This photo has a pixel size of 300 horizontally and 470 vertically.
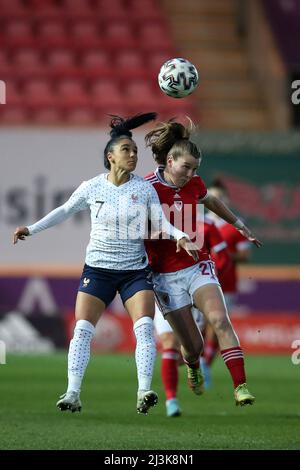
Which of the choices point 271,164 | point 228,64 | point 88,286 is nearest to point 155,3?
point 228,64

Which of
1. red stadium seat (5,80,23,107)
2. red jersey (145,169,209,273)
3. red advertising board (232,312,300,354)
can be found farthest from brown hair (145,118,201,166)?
red stadium seat (5,80,23,107)

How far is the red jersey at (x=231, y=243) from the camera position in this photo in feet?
43.9

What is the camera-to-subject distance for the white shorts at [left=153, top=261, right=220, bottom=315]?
9.20 meters

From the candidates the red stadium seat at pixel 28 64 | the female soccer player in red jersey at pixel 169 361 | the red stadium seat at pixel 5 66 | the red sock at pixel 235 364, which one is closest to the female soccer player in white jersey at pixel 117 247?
the red sock at pixel 235 364

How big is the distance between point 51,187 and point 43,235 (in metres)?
0.78

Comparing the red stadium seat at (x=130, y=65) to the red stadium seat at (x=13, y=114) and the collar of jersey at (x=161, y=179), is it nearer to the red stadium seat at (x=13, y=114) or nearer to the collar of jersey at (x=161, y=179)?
the red stadium seat at (x=13, y=114)

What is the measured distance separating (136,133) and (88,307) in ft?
35.7

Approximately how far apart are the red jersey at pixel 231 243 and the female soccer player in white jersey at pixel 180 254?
12.0 feet

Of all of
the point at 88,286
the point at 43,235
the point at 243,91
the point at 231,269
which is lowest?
the point at 88,286

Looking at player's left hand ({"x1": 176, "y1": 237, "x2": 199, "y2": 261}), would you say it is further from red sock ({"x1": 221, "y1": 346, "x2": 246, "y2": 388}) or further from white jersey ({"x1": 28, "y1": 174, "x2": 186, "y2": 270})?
red sock ({"x1": 221, "y1": 346, "x2": 246, "y2": 388})

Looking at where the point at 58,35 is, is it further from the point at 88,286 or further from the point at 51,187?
the point at 88,286

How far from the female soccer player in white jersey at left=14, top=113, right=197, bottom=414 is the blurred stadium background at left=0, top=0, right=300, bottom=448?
24.2 feet

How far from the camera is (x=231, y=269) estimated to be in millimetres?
13914
